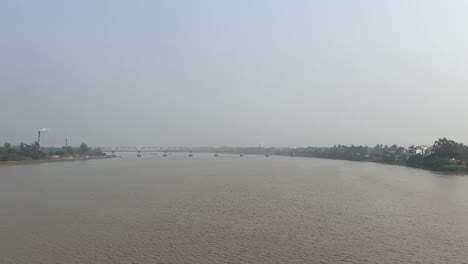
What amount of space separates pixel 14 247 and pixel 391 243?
5.48 metres

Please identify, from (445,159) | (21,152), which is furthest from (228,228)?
(21,152)

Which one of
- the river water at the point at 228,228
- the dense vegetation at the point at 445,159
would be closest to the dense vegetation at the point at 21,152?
the river water at the point at 228,228

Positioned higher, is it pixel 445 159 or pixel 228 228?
pixel 445 159

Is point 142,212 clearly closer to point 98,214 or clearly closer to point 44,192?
point 98,214

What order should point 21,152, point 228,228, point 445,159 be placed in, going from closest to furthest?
point 228,228 → point 445,159 → point 21,152

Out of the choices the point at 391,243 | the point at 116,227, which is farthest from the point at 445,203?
the point at 116,227

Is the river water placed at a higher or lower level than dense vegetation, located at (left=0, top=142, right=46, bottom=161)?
lower

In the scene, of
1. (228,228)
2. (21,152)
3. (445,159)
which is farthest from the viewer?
(21,152)

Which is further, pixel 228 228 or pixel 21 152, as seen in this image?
pixel 21 152

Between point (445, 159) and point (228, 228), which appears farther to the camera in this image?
point (445, 159)

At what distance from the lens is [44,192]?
40.6ft

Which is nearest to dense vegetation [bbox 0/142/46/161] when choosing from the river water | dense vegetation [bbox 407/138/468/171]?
the river water

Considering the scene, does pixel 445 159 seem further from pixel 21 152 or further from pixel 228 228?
pixel 21 152

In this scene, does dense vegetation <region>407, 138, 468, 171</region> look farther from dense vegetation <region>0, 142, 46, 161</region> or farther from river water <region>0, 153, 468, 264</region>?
dense vegetation <region>0, 142, 46, 161</region>
